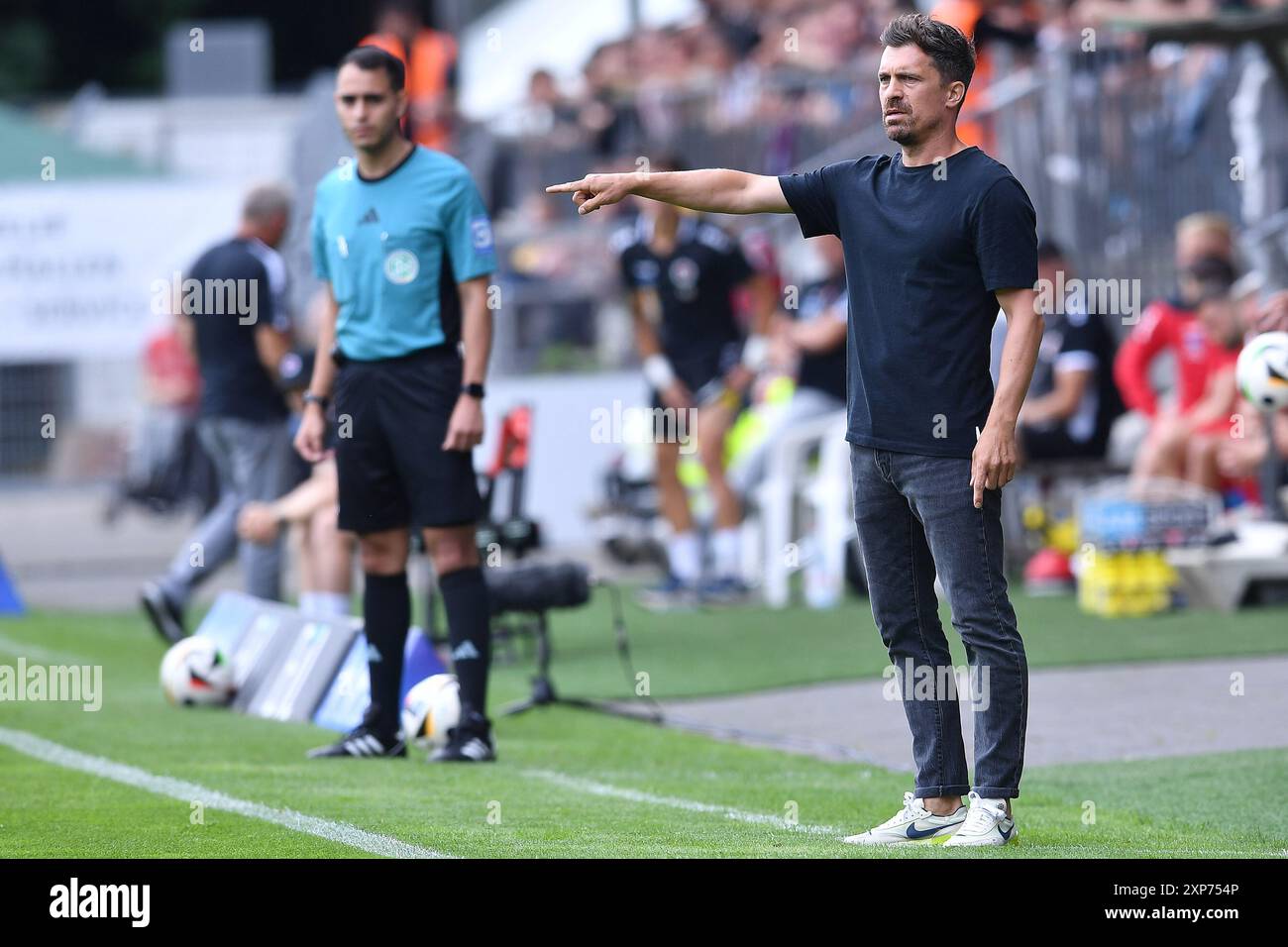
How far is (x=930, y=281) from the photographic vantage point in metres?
5.71

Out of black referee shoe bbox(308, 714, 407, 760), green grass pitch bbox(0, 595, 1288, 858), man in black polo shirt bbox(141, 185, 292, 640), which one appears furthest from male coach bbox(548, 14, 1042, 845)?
man in black polo shirt bbox(141, 185, 292, 640)

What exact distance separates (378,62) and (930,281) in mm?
2749

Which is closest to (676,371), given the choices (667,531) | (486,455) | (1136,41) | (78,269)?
(667,531)

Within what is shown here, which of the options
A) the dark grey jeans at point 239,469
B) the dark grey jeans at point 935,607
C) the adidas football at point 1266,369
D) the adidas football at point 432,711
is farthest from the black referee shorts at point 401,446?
the dark grey jeans at point 239,469

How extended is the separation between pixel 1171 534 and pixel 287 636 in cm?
536

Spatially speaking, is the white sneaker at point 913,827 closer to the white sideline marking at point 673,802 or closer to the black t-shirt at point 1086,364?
the white sideline marking at point 673,802

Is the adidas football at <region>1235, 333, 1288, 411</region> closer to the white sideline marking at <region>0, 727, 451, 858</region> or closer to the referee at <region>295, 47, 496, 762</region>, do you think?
the referee at <region>295, 47, 496, 762</region>

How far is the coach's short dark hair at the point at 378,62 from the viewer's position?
25.3 feet

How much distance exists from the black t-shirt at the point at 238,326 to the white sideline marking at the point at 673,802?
5153mm

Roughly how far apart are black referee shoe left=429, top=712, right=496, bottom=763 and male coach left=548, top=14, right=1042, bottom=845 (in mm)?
2266

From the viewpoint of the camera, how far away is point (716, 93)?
1911 cm

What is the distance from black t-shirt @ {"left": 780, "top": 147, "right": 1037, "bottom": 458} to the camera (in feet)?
18.4
